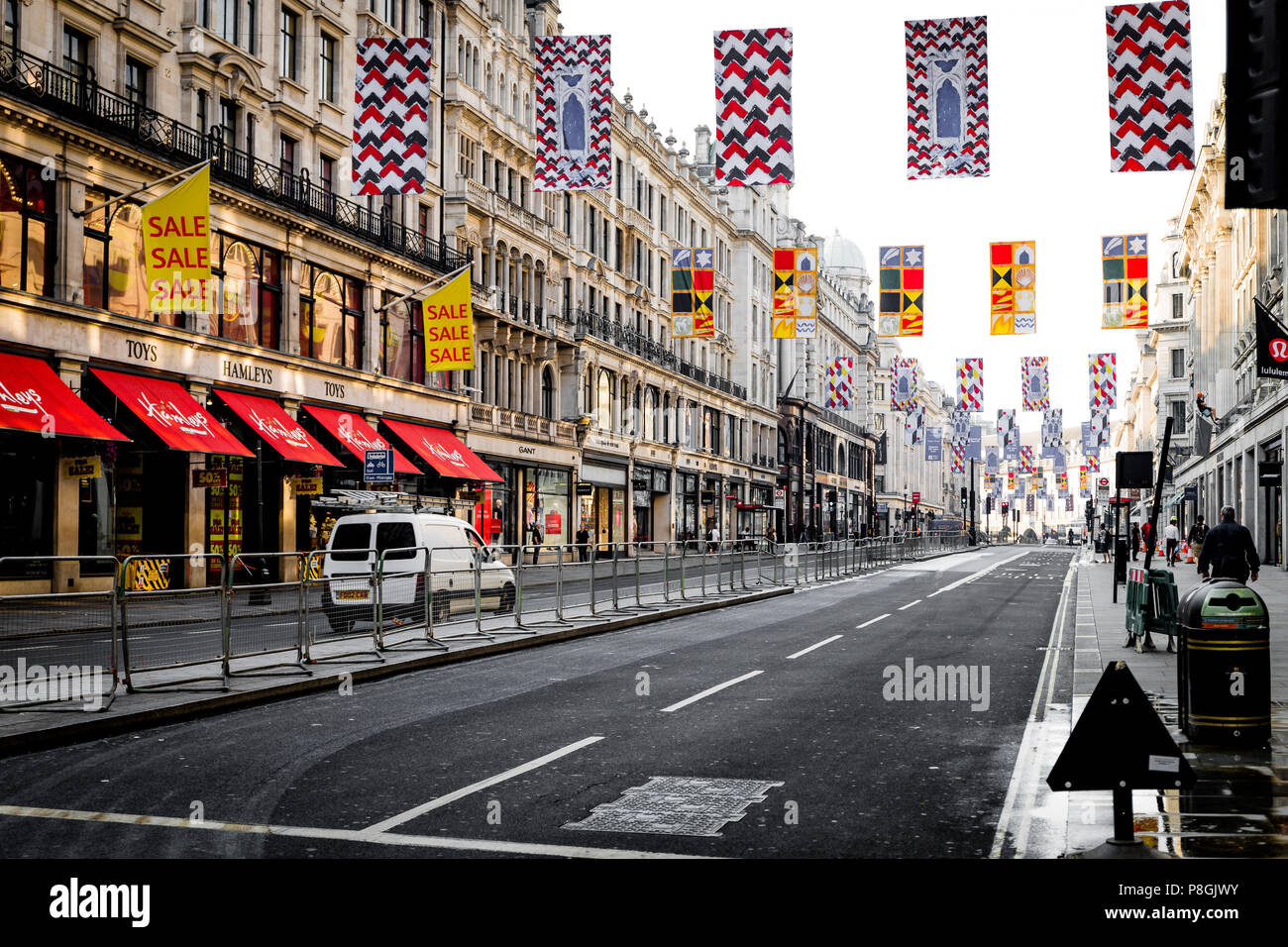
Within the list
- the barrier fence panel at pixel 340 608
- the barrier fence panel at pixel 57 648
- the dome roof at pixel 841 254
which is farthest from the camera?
the dome roof at pixel 841 254

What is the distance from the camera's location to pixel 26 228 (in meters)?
24.2

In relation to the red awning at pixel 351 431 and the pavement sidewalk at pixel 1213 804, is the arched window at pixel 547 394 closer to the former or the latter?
the red awning at pixel 351 431

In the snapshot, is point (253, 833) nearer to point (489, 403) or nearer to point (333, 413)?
point (333, 413)

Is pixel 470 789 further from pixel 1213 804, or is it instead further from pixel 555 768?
pixel 1213 804

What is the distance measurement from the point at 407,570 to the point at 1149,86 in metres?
11.4

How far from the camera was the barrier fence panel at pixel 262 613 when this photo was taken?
12797 mm

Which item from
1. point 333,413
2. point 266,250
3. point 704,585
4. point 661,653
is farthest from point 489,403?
point 661,653

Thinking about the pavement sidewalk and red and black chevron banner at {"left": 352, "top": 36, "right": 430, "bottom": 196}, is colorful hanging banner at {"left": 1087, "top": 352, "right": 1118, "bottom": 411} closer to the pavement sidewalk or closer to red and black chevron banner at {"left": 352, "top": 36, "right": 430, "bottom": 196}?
red and black chevron banner at {"left": 352, "top": 36, "right": 430, "bottom": 196}

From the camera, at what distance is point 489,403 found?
148 ft

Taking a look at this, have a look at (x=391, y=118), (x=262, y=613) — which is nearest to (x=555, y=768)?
(x=262, y=613)

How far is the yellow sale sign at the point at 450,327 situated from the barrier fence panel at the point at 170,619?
67.2 feet

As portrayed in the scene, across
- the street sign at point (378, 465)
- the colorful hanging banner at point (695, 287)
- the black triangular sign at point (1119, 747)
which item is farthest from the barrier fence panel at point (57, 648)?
the colorful hanging banner at point (695, 287)
